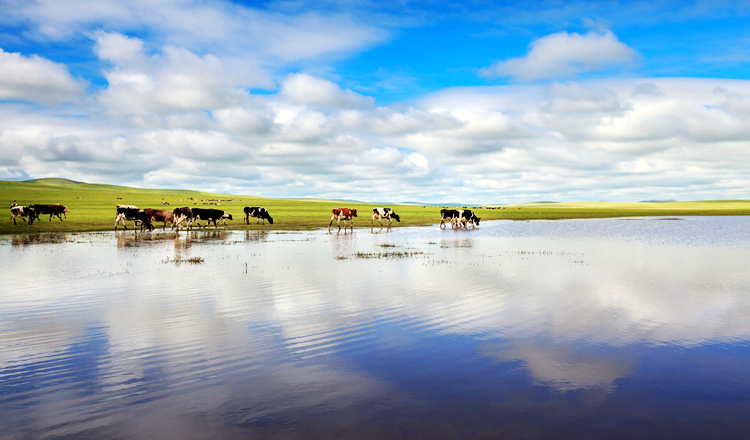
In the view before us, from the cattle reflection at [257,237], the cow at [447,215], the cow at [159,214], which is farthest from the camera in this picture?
the cow at [447,215]

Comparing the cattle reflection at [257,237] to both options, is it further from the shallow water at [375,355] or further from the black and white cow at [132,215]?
the shallow water at [375,355]

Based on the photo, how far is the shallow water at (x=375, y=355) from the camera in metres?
5.42

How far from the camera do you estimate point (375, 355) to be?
7.79 metres

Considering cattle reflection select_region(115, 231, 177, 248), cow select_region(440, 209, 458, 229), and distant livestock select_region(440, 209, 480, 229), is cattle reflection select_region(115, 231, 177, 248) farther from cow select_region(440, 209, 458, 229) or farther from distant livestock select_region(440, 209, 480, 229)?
cow select_region(440, 209, 458, 229)

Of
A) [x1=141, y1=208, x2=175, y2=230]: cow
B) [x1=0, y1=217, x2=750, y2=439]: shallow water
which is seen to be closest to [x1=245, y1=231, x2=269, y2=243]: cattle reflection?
[x1=141, y1=208, x2=175, y2=230]: cow

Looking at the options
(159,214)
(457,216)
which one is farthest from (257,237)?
(457,216)

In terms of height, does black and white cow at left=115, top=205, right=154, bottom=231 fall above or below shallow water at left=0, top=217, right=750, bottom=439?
above

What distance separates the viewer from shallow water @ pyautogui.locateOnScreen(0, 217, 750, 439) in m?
5.42

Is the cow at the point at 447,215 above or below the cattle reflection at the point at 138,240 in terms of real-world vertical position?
above

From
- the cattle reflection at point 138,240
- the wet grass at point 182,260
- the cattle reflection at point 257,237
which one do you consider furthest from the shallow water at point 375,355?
the cattle reflection at point 257,237

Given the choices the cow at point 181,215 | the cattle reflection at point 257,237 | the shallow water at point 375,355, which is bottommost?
the shallow water at point 375,355

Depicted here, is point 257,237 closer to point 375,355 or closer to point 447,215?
point 447,215

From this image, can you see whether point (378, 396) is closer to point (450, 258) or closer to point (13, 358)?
point (13, 358)

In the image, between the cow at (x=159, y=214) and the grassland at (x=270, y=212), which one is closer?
the cow at (x=159, y=214)
